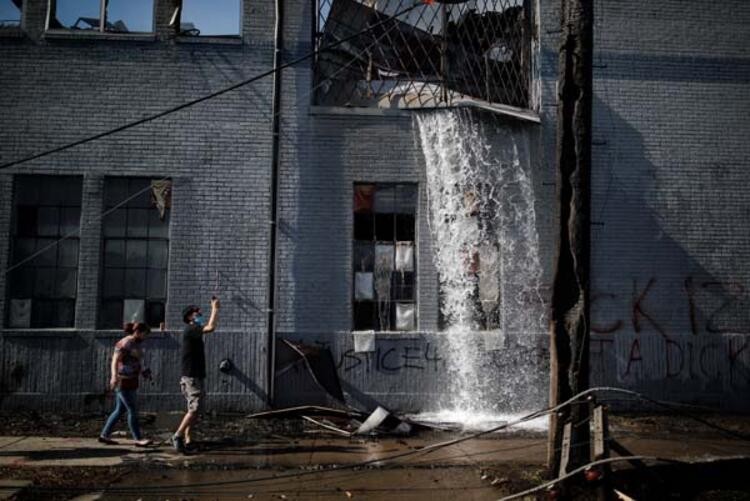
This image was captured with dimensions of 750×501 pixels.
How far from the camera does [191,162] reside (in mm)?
10062

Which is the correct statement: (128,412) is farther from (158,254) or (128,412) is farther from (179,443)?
(158,254)

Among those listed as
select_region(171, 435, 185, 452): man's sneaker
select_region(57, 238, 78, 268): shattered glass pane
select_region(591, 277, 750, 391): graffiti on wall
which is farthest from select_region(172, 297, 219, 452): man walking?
select_region(591, 277, 750, 391): graffiti on wall

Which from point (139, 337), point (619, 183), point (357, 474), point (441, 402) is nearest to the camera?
point (357, 474)

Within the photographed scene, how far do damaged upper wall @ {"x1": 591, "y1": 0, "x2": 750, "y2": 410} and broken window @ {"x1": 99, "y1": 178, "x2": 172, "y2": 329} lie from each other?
23.9 ft

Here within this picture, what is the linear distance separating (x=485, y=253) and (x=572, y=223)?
4.03m

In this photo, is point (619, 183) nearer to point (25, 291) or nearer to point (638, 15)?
point (638, 15)

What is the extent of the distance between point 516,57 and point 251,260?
602 cm

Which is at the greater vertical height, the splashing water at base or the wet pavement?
the splashing water at base

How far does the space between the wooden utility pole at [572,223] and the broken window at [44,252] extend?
7.71 meters

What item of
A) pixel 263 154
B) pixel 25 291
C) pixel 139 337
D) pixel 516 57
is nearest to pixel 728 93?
pixel 516 57

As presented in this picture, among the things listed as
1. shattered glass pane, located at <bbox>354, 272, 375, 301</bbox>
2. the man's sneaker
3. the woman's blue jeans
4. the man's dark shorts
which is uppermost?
shattered glass pane, located at <bbox>354, 272, 375, 301</bbox>

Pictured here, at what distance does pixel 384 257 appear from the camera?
10.3 meters

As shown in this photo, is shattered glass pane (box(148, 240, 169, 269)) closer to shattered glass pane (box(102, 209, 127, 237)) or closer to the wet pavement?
shattered glass pane (box(102, 209, 127, 237))

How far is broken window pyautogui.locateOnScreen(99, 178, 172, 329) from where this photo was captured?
9.92m
